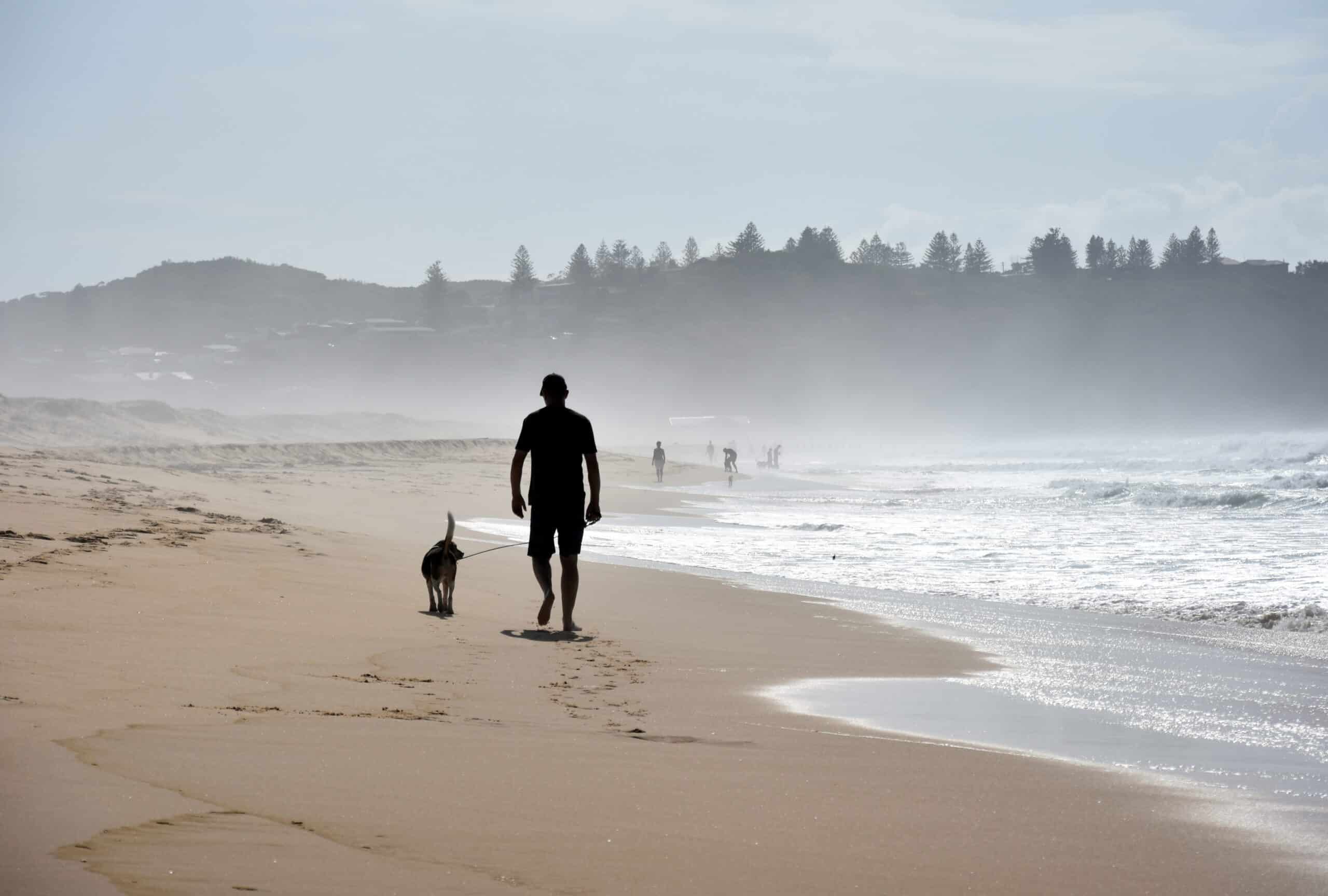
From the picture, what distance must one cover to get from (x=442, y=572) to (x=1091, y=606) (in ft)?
18.0

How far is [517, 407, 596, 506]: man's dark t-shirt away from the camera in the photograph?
786cm

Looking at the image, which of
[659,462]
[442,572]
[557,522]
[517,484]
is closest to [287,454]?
[659,462]

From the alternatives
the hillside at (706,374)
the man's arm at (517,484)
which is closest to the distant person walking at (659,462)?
the man's arm at (517,484)

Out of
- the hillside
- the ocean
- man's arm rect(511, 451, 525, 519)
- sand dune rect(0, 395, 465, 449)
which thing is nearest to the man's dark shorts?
man's arm rect(511, 451, 525, 519)

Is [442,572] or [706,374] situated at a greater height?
[706,374]

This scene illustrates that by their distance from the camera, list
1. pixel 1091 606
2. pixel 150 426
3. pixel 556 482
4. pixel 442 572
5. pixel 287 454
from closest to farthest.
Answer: pixel 556 482
pixel 442 572
pixel 1091 606
pixel 287 454
pixel 150 426

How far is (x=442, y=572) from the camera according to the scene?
315 inches

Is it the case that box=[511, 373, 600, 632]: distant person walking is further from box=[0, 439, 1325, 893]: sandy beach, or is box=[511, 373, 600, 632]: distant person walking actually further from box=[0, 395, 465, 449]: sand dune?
box=[0, 395, 465, 449]: sand dune

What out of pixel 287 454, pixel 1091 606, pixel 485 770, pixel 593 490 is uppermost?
pixel 593 490

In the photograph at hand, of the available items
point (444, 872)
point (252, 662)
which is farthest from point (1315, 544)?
point (444, 872)

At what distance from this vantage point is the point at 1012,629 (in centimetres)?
848

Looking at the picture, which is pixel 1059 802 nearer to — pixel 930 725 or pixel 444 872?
pixel 930 725

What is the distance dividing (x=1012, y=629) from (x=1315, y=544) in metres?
7.56

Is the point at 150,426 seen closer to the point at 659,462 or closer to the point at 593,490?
the point at 659,462
